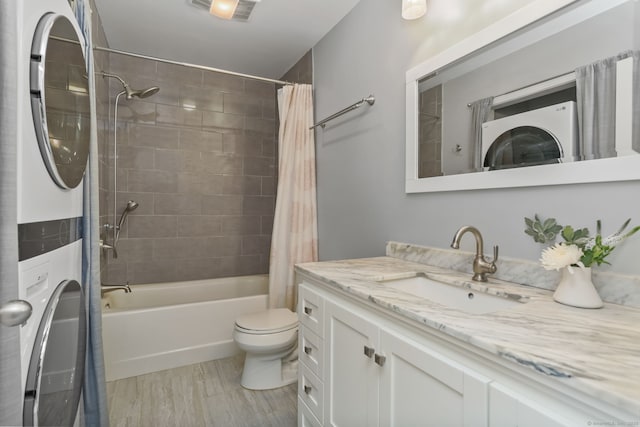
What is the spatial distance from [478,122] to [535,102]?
0.23m

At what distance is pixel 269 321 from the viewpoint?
2043 millimetres

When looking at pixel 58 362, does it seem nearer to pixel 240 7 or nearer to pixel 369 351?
pixel 369 351

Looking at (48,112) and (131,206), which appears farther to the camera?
(131,206)

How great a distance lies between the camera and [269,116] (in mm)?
3354

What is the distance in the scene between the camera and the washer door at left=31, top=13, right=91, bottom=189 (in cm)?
73

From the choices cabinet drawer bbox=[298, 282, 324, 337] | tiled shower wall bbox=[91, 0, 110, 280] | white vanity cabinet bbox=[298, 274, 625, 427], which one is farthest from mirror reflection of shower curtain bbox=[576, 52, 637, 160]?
tiled shower wall bbox=[91, 0, 110, 280]

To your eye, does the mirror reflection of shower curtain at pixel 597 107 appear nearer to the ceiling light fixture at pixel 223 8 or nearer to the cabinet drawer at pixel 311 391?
the cabinet drawer at pixel 311 391

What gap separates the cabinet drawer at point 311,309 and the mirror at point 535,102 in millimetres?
744

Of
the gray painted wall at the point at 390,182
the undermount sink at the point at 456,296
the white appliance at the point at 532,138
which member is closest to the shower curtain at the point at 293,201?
the gray painted wall at the point at 390,182

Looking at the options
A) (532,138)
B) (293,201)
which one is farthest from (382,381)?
(293,201)

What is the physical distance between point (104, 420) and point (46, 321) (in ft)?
2.75

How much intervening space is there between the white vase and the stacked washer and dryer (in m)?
1.33

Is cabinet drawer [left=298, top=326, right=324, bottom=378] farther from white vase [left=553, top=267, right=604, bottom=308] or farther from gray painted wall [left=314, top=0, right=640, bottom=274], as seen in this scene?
white vase [left=553, top=267, right=604, bottom=308]

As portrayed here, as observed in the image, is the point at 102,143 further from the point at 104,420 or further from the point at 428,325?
the point at 428,325
